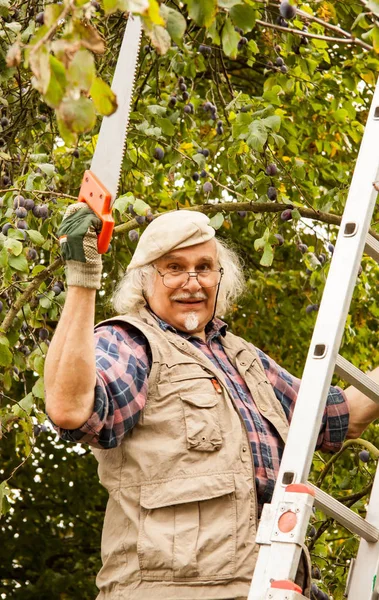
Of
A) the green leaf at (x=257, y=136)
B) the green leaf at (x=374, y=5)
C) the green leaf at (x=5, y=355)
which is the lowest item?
the green leaf at (x=5, y=355)

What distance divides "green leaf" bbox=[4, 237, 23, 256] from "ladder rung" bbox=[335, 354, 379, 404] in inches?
59.4

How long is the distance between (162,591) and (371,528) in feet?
1.89

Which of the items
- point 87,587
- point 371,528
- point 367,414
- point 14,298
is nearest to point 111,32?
point 14,298

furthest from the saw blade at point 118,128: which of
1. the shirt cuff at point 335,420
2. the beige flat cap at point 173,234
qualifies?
the shirt cuff at point 335,420

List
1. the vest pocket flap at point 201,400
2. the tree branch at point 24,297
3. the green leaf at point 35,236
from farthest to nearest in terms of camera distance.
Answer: the tree branch at point 24,297 → the green leaf at point 35,236 → the vest pocket flap at point 201,400

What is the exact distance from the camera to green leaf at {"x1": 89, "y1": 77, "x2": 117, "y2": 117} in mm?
1971

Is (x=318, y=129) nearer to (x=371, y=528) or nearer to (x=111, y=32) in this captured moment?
(x=111, y=32)

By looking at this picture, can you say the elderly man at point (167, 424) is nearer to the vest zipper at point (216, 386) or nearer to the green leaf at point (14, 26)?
the vest zipper at point (216, 386)

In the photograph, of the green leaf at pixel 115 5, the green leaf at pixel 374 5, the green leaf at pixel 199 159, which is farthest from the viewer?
the green leaf at pixel 199 159

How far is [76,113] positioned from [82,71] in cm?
7

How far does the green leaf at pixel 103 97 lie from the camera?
1.97 metres

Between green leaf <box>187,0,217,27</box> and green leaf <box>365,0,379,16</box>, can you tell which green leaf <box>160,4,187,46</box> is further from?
green leaf <box>365,0,379,16</box>

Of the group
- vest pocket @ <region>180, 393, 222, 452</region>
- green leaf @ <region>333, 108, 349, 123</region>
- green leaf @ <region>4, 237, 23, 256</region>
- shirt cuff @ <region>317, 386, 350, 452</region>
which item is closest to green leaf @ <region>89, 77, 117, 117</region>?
vest pocket @ <region>180, 393, 222, 452</region>

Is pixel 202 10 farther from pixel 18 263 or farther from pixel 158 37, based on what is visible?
pixel 18 263
